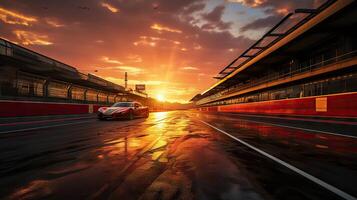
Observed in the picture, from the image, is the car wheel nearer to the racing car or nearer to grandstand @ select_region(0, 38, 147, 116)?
the racing car

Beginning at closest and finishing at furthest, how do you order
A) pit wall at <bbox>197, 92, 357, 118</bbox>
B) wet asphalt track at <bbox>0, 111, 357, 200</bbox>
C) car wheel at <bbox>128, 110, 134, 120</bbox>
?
wet asphalt track at <bbox>0, 111, 357, 200</bbox>
pit wall at <bbox>197, 92, 357, 118</bbox>
car wheel at <bbox>128, 110, 134, 120</bbox>

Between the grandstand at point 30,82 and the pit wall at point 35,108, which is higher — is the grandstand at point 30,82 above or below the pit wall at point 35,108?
above

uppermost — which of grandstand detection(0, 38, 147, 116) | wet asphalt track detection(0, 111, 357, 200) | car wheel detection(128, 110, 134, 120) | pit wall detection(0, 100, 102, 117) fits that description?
grandstand detection(0, 38, 147, 116)

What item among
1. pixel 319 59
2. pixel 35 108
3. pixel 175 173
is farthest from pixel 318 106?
pixel 35 108

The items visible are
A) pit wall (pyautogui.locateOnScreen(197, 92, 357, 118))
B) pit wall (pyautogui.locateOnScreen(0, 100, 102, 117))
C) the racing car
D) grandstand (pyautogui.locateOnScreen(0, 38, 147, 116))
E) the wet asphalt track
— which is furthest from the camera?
the racing car

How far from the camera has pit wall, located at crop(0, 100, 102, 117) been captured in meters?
15.6

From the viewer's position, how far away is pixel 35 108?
1845cm

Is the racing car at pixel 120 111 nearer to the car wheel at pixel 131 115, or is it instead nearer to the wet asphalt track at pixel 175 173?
the car wheel at pixel 131 115

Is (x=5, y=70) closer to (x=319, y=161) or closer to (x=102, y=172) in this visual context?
(x=102, y=172)

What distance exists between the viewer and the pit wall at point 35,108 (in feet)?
51.3

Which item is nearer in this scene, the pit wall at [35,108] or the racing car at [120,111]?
the pit wall at [35,108]

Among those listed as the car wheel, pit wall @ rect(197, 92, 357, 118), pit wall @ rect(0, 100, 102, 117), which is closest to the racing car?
the car wheel

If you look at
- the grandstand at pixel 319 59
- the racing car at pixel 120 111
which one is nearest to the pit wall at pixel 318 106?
the grandstand at pixel 319 59

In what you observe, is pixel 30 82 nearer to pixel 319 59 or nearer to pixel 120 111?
pixel 120 111
